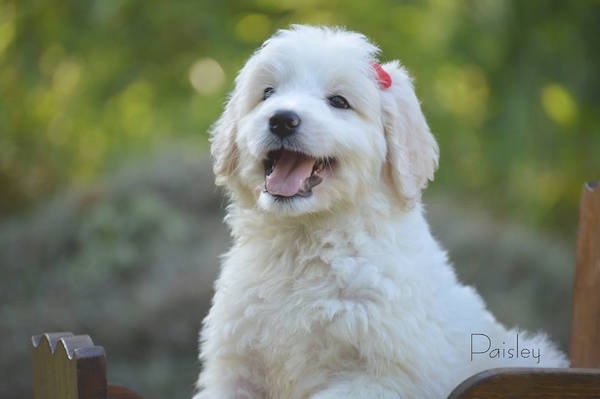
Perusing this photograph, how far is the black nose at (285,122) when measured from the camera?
10.5ft

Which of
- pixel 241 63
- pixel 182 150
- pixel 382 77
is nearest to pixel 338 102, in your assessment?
pixel 382 77

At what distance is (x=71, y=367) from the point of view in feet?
8.84

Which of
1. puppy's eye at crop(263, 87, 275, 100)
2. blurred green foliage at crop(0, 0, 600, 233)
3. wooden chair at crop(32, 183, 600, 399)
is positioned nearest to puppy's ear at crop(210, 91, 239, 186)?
puppy's eye at crop(263, 87, 275, 100)

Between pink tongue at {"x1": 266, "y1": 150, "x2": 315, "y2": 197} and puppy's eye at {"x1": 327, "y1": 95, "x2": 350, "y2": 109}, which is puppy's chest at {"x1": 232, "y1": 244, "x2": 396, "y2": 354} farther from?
puppy's eye at {"x1": 327, "y1": 95, "x2": 350, "y2": 109}

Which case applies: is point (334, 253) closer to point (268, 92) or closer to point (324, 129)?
point (324, 129)

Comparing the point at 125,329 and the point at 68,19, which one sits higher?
the point at 68,19

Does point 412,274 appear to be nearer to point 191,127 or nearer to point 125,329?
point 125,329

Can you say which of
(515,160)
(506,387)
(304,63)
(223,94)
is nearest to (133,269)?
(223,94)

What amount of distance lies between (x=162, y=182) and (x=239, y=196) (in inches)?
221

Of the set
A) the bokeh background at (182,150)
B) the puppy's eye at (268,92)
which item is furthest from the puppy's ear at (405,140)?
the bokeh background at (182,150)

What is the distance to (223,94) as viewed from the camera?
29.9ft

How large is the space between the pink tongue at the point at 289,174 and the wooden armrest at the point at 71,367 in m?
0.90

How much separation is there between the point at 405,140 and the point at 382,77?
274mm

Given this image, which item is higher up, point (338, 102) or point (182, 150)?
point (182, 150)
